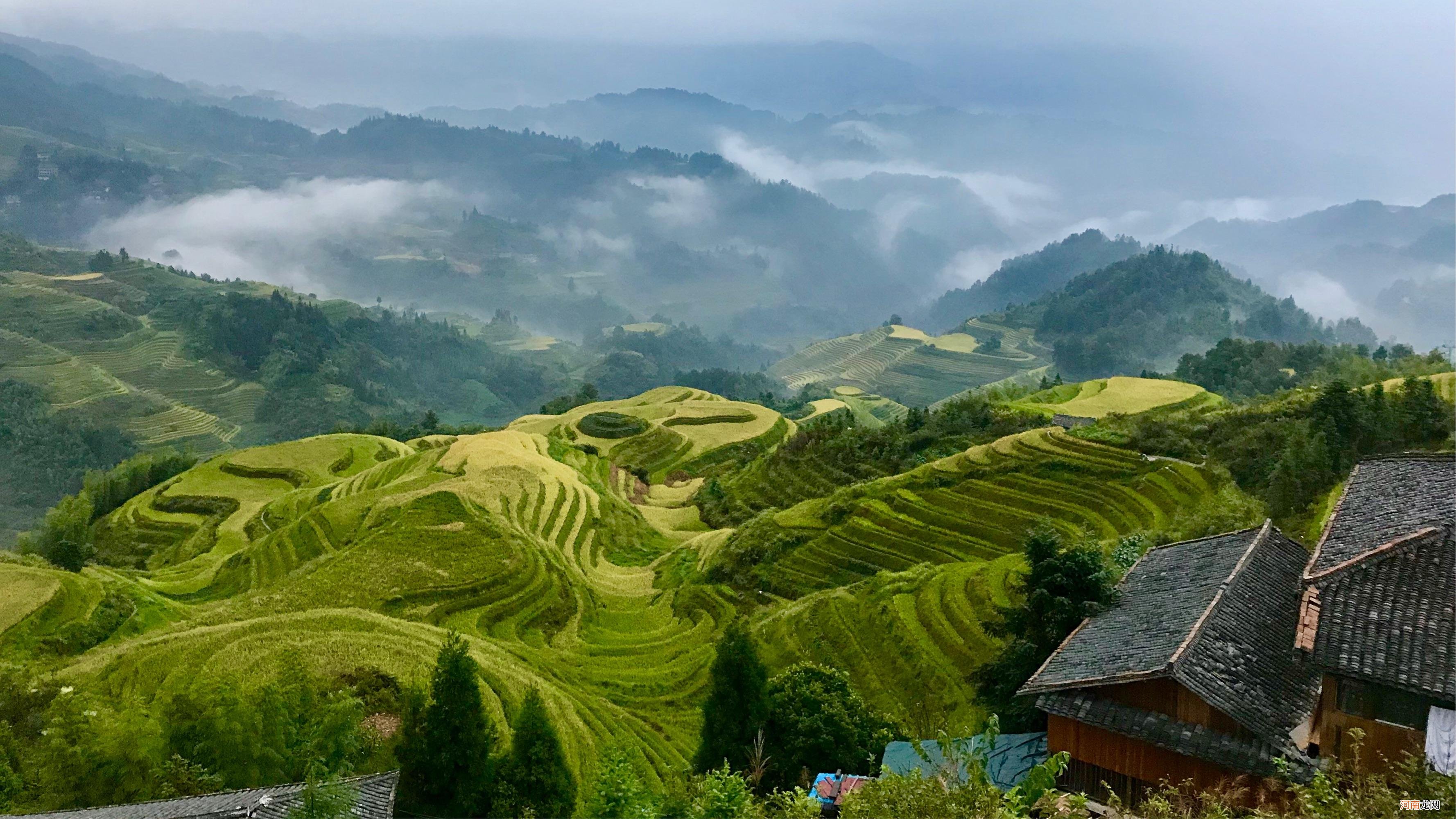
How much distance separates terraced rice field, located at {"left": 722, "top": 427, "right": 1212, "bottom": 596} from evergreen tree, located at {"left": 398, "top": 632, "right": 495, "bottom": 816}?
603 inches

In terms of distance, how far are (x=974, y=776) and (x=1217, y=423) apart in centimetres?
3571

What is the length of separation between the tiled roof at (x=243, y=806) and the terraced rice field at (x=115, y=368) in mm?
91285

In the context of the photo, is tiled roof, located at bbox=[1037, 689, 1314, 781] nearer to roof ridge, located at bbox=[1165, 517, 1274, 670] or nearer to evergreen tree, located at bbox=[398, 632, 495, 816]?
roof ridge, located at bbox=[1165, 517, 1274, 670]

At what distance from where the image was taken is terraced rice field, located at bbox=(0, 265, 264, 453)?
9862 centimetres

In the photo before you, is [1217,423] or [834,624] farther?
[1217,423]

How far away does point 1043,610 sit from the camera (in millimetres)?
14125

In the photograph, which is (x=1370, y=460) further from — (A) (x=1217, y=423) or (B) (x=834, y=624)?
(A) (x=1217, y=423)

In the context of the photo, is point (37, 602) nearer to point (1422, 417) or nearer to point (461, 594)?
point (461, 594)

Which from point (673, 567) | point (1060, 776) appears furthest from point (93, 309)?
point (1060, 776)

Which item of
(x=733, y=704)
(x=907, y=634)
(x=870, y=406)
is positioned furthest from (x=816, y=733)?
(x=870, y=406)

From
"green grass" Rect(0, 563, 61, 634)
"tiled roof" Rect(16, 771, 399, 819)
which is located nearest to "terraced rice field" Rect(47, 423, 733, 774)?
"green grass" Rect(0, 563, 61, 634)

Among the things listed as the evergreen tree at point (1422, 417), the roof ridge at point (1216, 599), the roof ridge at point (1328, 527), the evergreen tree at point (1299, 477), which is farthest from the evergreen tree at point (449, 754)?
the evergreen tree at point (1422, 417)

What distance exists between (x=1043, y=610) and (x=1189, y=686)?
4728 mm

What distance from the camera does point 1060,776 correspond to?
11.2 metres
